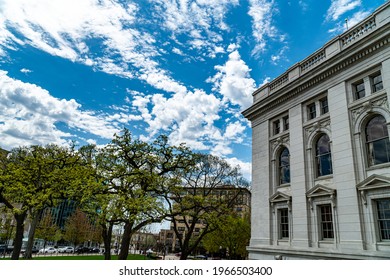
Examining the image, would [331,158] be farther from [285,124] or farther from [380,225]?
[285,124]

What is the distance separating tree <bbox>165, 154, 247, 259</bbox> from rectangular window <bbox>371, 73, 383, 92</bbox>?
51.7ft

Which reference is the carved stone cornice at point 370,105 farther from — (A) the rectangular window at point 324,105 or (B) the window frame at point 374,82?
(A) the rectangular window at point 324,105

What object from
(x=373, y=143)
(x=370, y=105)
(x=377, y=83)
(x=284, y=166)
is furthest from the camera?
(x=284, y=166)

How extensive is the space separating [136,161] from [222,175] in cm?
1445

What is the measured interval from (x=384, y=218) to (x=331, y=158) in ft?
13.7

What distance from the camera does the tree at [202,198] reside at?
84.9 ft

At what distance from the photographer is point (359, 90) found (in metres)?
16.0

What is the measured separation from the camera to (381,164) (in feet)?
44.9

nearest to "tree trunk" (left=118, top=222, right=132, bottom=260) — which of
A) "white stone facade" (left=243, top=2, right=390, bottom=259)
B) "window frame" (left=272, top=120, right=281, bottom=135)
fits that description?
"white stone facade" (left=243, top=2, right=390, bottom=259)

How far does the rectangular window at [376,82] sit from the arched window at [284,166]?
272 inches

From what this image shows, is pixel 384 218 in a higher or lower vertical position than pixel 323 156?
lower

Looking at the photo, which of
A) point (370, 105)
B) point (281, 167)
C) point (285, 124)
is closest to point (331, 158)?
point (370, 105)

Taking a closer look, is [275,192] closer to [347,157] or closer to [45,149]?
[347,157]
